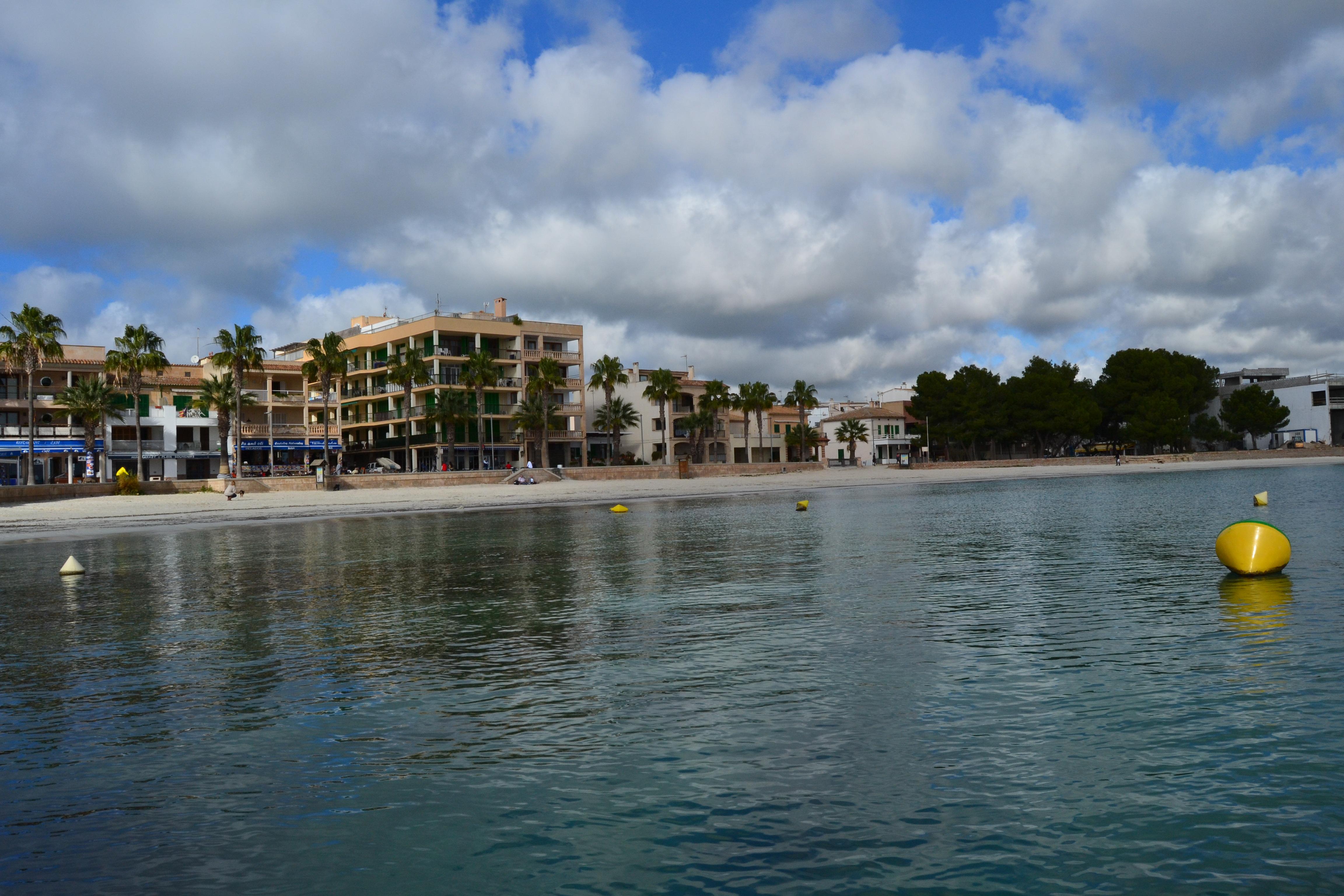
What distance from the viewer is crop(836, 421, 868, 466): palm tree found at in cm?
13250

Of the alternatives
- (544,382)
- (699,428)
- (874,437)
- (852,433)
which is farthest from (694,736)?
(874,437)

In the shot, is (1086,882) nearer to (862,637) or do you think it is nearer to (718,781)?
(718,781)

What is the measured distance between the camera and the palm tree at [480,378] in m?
84.0

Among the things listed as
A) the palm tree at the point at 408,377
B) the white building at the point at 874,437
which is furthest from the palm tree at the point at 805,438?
the palm tree at the point at 408,377

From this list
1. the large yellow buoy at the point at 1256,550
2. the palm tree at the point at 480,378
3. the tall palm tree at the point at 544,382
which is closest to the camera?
the large yellow buoy at the point at 1256,550

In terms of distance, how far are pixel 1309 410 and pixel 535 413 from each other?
96.0 metres

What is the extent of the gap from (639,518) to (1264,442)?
364 ft

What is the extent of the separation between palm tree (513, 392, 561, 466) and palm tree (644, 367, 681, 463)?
12.7 m

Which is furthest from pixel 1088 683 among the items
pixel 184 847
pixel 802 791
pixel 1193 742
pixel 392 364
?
pixel 392 364

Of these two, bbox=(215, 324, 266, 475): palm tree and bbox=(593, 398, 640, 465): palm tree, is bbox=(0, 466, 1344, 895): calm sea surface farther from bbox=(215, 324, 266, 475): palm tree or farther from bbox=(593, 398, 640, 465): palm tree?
bbox=(593, 398, 640, 465): palm tree

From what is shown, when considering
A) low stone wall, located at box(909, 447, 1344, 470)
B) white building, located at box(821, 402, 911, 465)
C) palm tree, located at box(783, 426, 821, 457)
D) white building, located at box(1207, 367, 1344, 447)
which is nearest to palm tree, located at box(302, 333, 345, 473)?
low stone wall, located at box(909, 447, 1344, 470)

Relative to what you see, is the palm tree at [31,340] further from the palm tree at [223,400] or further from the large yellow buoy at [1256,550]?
the large yellow buoy at [1256,550]

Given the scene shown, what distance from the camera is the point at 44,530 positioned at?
40.2 m

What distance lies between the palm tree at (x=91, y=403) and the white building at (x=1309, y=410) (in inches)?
4549
